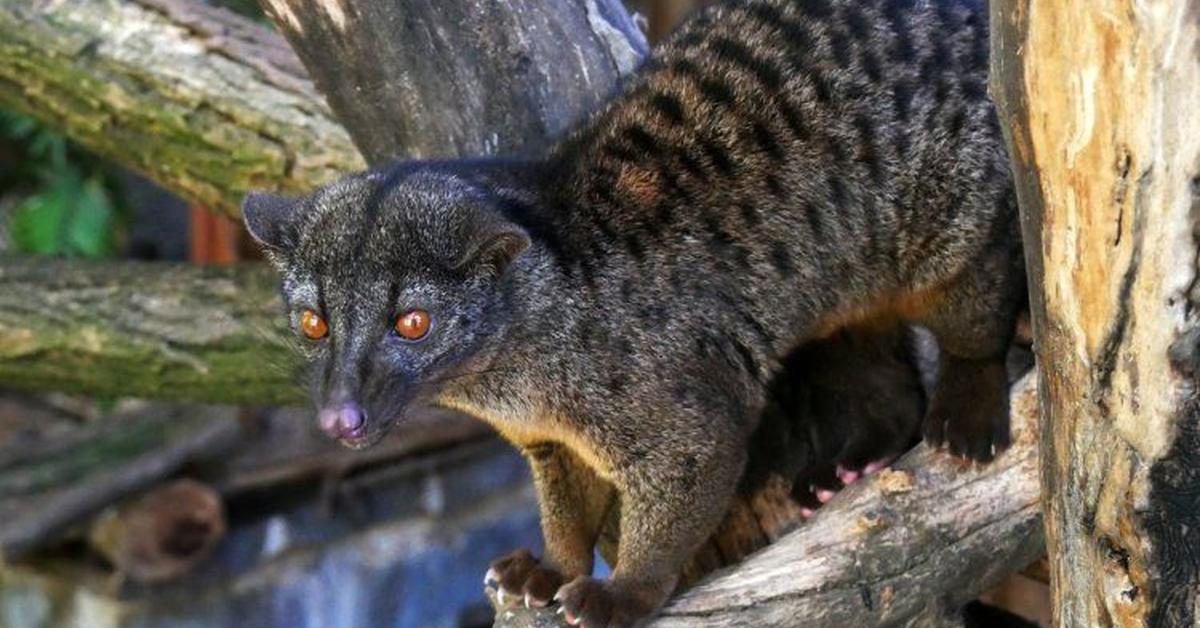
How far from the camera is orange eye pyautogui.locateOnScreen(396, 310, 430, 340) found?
11.5 feet

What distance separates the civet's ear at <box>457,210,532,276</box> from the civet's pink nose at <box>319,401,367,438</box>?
0.40 meters

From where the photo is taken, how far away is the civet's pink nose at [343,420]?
11.1 feet

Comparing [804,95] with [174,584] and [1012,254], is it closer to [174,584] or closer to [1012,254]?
[1012,254]

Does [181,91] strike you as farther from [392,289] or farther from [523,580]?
[523,580]

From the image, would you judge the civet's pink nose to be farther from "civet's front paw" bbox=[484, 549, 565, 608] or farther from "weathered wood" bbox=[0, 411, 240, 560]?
"weathered wood" bbox=[0, 411, 240, 560]

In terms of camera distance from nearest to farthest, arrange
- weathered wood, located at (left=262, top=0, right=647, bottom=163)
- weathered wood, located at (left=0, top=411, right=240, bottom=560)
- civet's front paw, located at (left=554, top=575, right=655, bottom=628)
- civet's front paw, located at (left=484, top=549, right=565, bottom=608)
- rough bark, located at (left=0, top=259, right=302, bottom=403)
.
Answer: civet's front paw, located at (left=554, top=575, right=655, bottom=628) → civet's front paw, located at (left=484, top=549, right=565, bottom=608) → weathered wood, located at (left=262, top=0, right=647, bottom=163) → rough bark, located at (left=0, top=259, right=302, bottom=403) → weathered wood, located at (left=0, top=411, right=240, bottom=560)

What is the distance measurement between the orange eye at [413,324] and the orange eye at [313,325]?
0.57ft

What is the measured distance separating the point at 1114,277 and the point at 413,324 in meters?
1.50

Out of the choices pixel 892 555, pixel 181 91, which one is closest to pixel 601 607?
pixel 892 555

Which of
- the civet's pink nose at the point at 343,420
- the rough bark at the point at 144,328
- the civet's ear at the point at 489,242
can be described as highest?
the civet's ear at the point at 489,242

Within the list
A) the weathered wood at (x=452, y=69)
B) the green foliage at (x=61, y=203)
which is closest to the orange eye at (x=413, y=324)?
the weathered wood at (x=452, y=69)

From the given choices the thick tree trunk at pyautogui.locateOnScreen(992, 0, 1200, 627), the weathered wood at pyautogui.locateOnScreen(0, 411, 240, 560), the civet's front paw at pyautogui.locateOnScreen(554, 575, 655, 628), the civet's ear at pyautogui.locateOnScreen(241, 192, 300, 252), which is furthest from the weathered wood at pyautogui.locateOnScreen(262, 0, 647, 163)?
the weathered wood at pyautogui.locateOnScreen(0, 411, 240, 560)

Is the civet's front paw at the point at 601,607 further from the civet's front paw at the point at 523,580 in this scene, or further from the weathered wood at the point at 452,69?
the weathered wood at the point at 452,69

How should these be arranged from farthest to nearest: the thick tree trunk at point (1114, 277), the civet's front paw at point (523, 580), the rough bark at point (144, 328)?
the rough bark at point (144, 328)
the civet's front paw at point (523, 580)
the thick tree trunk at point (1114, 277)
